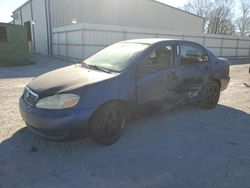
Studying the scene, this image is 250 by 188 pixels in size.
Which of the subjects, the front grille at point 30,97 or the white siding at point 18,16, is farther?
the white siding at point 18,16

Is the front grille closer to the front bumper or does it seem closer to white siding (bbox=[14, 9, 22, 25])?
the front bumper

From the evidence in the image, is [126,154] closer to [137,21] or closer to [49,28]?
[49,28]

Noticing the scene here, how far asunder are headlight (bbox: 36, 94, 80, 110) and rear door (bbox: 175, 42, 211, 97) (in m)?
2.13

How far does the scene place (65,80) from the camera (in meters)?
3.63

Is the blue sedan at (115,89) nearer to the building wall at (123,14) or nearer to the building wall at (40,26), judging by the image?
the building wall at (123,14)

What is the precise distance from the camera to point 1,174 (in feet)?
9.62

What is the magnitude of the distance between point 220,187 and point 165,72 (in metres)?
2.15

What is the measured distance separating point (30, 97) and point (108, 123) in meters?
1.18

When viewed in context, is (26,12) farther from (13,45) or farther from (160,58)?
(160,58)

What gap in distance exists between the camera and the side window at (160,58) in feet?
13.7

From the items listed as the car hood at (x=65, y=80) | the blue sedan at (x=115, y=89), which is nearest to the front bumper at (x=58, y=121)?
the blue sedan at (x=115, y=89)

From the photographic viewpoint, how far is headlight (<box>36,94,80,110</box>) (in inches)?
128

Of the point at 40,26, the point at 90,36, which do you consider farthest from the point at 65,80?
the point at 40,26

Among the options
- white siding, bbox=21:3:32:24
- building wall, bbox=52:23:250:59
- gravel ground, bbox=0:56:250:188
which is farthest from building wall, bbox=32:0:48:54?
gravel ground, bbox=0:56:250:188
